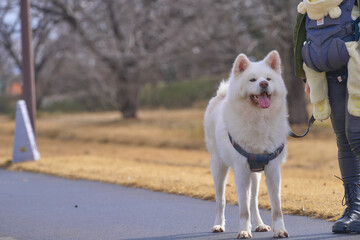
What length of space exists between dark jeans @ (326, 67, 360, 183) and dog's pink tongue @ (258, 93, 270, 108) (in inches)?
20.8

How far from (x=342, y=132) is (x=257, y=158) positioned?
733 millimetres

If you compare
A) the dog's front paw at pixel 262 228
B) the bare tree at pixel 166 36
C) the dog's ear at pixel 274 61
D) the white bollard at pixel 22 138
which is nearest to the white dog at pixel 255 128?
the dog's ear at pixel 274 61

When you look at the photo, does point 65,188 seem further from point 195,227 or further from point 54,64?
point 54,64

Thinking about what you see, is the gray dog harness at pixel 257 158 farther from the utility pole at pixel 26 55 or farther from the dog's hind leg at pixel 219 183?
the utility pole at pixel 26 55

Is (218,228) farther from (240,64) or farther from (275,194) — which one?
(240,64)

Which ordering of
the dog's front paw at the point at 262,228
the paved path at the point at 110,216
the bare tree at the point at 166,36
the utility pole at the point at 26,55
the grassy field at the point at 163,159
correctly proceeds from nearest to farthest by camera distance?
the dog's front paw at the point at 262,228 → the paved path at the point at 110,216 → the grassy field at the point at 163,159 → the utility pole at the point at 26,55 → the bare tree at the point at 166,36

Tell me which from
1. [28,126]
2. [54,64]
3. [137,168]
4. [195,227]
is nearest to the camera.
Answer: [195,227]

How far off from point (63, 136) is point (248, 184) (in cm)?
1664

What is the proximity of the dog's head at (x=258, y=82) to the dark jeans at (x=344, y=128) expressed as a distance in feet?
1.36

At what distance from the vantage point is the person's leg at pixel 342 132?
17.5 ft

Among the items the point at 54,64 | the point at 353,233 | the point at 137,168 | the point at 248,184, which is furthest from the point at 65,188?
the point at 54,64

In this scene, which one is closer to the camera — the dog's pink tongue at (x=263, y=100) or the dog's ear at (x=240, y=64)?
the dog's pink tongue at (x=263, y=100)

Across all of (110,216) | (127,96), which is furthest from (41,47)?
(110,216)

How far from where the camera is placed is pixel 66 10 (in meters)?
22.6
